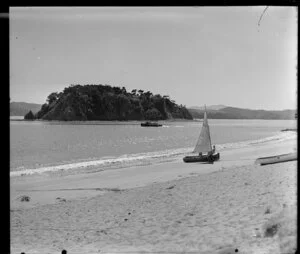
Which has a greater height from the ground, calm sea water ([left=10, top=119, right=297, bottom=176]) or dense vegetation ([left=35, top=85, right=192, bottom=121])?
dense vegetation ([left=35, top=85, right=192, bottom=121])

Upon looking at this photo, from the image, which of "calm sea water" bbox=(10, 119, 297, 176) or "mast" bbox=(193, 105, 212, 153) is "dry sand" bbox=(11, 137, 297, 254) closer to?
"calm sea water" bbox=(10, 119, 297, 176)

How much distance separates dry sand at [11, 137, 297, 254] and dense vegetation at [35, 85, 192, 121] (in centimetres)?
1100

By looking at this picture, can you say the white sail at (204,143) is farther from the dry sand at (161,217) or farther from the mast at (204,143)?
the dry sand at (161,217)

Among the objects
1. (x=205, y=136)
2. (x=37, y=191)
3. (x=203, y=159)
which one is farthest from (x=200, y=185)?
(x=205, y=136)

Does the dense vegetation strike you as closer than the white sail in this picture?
No

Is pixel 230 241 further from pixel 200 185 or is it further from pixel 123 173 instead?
pixel 123 173

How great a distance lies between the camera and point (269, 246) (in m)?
3.08

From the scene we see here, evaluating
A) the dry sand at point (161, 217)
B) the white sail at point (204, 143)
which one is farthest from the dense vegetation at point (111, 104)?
the dry sand at point (161, 217)

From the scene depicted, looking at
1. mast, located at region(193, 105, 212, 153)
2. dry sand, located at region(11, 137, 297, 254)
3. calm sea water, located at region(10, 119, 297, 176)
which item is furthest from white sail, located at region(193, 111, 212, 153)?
dry sand, located at region(11, 137, 297, 254)

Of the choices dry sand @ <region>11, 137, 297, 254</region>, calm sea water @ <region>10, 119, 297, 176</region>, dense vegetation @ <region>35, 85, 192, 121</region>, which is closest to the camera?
dry sand @ <region>11, 137, 297, 254</region>

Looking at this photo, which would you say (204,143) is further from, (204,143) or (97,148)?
(97,148)

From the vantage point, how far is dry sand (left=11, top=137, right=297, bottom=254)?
3.69m
